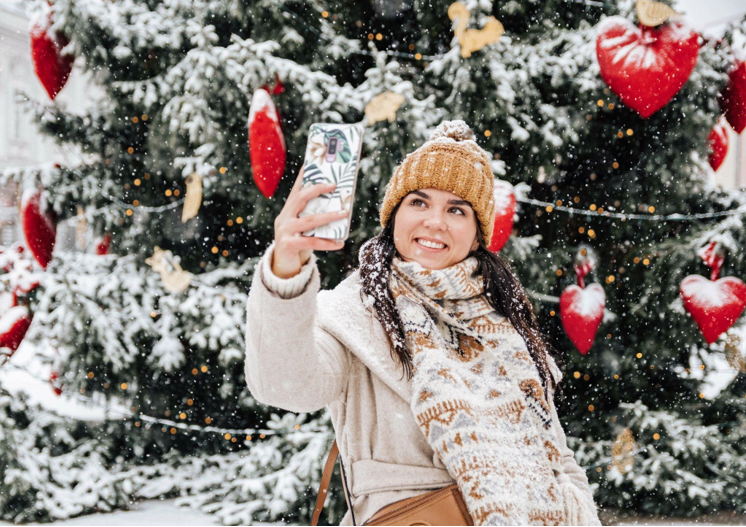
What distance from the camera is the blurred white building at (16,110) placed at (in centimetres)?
305

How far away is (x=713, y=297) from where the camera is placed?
2.63 meters

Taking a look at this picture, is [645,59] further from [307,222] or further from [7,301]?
[7,301]

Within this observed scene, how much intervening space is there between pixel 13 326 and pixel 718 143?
359cm

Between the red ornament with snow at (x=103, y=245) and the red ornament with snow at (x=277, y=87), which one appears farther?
the red ornament with snow at (x=103, y=245)

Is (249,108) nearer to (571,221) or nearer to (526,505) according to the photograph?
(571,221)

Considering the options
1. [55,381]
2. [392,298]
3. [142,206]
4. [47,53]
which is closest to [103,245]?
[142,206]

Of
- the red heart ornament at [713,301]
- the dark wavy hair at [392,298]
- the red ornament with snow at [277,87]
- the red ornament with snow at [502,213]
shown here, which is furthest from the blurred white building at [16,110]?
the red heart ornament at [713,301]

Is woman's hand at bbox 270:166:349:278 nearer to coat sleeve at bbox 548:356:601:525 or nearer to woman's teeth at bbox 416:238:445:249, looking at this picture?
woman's teeth at bbox 416:238:445:249

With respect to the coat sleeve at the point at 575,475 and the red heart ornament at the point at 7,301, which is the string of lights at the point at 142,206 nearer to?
the red heart ornament at the point at 7,301

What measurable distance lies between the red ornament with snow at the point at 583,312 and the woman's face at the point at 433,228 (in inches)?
58.6

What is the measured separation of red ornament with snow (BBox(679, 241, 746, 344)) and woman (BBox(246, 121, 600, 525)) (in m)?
1.54

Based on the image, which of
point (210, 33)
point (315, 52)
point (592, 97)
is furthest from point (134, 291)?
point (592, 97)

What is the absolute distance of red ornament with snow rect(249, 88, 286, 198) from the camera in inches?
97.8

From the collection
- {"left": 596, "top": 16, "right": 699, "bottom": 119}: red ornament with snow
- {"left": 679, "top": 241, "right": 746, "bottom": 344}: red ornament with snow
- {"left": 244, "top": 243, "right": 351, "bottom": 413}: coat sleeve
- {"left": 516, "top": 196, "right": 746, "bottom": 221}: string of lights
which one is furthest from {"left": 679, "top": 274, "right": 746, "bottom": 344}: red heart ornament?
{"left": 244, "top": 243, "right": 351, "bottom": 413}: coat sleeve
